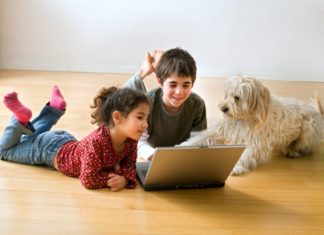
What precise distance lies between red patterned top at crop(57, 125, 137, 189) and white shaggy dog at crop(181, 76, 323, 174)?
40 cm

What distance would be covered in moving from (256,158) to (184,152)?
602 mm

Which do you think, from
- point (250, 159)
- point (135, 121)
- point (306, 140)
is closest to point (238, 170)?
point (250, 159)

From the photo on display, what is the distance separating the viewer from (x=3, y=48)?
4.13m

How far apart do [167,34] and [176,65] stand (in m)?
2.27

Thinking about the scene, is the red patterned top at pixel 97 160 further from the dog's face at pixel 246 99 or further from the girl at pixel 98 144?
the dog's face at pixel 246 99

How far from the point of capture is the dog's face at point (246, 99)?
6.81 feet

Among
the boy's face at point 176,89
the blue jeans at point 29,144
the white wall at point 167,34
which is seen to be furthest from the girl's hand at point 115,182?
the white wall at point 167,34

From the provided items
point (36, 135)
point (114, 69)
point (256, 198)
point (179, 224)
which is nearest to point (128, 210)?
point (179, 224)

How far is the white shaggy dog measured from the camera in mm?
2090

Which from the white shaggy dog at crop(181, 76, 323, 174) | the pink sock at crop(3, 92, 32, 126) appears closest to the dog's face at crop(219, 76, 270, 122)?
the white shaggy dog at crop(181, 76, 323, 174)

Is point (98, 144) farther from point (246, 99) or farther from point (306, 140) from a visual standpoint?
point (306, 140)

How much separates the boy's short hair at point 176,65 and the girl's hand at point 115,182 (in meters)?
0.51

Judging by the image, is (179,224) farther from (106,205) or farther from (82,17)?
(82,17)

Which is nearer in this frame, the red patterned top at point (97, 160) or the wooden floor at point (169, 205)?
the wooden floor at point (169, 205)
